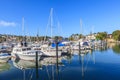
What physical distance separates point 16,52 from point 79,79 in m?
28.7

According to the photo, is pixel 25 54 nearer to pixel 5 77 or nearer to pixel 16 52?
pixel 16 52

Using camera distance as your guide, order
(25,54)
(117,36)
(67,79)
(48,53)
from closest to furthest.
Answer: (67,79), (25,54), (48,53), (117,36)

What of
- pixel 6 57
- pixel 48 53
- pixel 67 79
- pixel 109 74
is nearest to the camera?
pixel 67 79

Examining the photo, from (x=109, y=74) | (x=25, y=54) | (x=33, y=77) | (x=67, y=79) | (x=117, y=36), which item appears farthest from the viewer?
(x=117, y=36)

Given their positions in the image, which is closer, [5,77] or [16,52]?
[5,77]

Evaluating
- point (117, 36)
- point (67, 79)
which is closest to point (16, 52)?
point (67, 79)

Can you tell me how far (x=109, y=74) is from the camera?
35.7 m

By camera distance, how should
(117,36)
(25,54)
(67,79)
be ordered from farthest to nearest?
1. (117,36)
2. (25,54)
3. (67,79)

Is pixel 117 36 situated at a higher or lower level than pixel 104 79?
higher

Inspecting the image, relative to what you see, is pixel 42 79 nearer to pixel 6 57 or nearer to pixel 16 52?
pixel 6 57

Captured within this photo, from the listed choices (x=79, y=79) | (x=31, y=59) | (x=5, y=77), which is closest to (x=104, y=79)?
(x=79, y=79)

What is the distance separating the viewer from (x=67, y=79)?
103 ft

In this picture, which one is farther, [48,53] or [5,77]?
[48,53]

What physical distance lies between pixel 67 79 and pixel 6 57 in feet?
75.6
